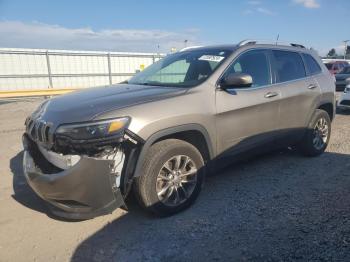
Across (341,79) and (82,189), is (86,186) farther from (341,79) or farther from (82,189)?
(341,79)

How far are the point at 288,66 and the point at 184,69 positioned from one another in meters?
1.67

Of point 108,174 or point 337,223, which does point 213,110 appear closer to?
point 108,174

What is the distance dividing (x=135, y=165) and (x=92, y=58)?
14389 millimetres

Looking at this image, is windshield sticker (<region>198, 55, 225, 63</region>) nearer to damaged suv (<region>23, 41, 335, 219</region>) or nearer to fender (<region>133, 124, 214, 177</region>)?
damaged suv (<region>23, 41, 335, 219</region>)

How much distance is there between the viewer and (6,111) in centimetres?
1167

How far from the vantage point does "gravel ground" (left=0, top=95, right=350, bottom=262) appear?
9.43ft

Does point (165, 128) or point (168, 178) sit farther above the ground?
point (165, 128)

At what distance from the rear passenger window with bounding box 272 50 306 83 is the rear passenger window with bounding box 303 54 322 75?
0.18m

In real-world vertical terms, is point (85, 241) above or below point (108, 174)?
below

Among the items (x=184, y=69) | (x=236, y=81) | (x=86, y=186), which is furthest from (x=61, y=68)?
(x=86, y=186)

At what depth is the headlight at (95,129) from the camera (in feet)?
9.59

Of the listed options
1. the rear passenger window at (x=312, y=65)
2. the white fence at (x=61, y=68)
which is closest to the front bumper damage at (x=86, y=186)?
the rear passenger window at (x=312, y=65)

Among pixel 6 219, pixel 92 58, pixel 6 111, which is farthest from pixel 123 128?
pixel 92 58

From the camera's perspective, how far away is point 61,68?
1557cm
